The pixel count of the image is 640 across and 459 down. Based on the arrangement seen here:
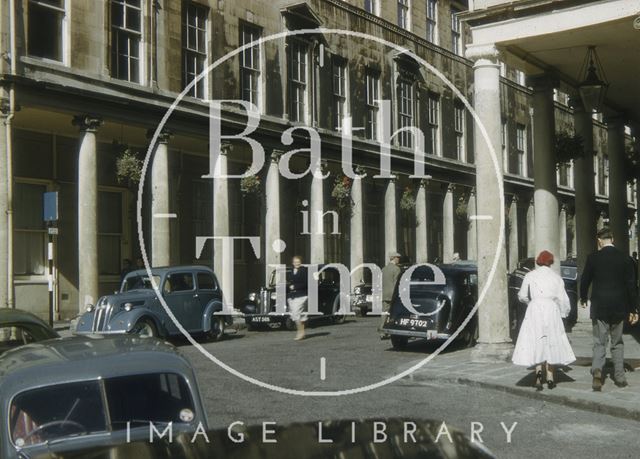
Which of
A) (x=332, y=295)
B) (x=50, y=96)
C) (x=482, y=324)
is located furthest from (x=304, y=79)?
(x=482, y=324)

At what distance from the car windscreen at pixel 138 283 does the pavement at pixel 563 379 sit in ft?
22.9

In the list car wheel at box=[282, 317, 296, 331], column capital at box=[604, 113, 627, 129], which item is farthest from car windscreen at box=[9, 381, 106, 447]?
column capital at box=[604, 113, 627, 129]

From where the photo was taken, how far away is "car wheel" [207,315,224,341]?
63.0 ft

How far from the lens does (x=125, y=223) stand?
25.7 m

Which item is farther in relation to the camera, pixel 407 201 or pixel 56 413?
pixel 407 201

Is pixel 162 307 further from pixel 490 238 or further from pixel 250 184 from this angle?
pixel 490 238

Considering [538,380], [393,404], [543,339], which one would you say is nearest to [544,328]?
[543,339]

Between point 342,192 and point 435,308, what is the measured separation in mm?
13311

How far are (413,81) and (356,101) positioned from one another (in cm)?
460

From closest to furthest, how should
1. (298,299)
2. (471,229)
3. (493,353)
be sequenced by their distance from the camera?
(493,353) → (298,299) → (471,229)

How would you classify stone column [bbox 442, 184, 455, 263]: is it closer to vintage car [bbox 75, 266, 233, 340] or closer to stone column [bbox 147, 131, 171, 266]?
stone column [bbox 147, 131, 171, 266]

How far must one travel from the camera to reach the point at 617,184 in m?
20.8

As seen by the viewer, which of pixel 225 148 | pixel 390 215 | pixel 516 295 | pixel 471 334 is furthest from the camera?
pixel 390 215

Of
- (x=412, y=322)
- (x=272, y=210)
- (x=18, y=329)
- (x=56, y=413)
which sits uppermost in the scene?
(x=272, y=210)
